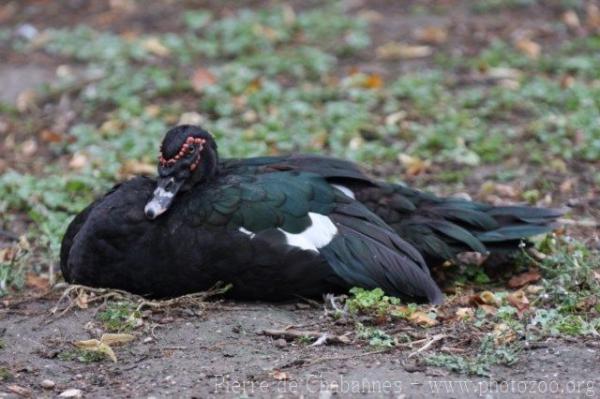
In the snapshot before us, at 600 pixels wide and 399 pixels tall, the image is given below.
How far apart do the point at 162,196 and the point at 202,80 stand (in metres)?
4.36

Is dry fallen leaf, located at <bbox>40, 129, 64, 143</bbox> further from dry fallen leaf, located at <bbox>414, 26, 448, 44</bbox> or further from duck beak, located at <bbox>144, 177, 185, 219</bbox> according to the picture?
dry fallen leaf, located at <bbox>414, 26, 448, 44</bbox>

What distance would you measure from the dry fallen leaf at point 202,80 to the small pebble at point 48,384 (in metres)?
5.57

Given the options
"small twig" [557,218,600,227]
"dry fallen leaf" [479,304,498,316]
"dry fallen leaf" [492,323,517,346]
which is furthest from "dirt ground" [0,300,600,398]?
"small twig" [557,218,600,227]

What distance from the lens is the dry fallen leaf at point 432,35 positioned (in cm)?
1223

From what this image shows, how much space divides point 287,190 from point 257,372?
156cm

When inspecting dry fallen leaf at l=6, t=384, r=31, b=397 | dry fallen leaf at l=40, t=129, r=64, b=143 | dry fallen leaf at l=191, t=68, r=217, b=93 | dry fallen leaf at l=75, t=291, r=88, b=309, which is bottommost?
dry fallen leaf at l=6, t=384, r=31, b=397

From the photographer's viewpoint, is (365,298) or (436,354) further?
(365,298)

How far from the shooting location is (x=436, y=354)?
19.3 feet

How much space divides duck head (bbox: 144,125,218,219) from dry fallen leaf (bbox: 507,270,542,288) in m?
2.03

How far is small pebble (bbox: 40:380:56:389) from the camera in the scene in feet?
18.6

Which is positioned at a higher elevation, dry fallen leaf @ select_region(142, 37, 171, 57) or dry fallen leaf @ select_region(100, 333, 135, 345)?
dry fallen leaf @ select_region(142, 37, 171, 57)

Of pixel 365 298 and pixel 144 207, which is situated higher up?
pixel 144 207

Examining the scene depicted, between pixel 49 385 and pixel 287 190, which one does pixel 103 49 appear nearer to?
pixel 287 190

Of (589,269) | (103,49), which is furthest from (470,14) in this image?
(589,269)
